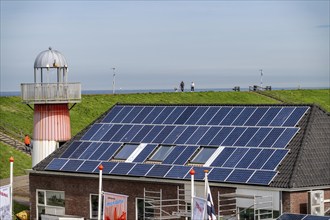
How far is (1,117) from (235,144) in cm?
4709

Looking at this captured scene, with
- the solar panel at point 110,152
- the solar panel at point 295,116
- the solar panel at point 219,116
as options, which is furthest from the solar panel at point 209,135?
the solar panel at point 110,152

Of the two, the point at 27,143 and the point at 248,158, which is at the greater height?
the point at 27,143

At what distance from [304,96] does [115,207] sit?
94.6 metres

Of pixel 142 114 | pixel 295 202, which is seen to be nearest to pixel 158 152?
pixel 142 114

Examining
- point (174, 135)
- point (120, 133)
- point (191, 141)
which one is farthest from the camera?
point (120, 133)

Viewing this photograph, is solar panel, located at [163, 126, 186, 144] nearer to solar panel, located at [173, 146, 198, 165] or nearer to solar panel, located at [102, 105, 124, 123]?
solar panel, located at [173, 146, 198, 165]

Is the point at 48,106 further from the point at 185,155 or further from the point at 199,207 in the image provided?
the point at 199,207

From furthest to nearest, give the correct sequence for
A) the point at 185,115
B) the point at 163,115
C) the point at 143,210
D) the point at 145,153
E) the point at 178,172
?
the point at 163,115 → the point at 185,115 → the point at 145,153 → the point at 143,210 → the point at 178,172

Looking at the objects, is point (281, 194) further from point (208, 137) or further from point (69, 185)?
point (69, 185)

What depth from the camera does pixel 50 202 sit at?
5209 centimetres

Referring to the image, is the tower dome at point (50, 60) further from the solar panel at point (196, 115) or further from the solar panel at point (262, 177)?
the solar panel at point (262, 177)

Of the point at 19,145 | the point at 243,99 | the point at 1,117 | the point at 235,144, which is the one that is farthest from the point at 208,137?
the point at 243,99

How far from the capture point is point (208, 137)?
48.2 metres

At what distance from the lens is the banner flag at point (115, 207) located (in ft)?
119
